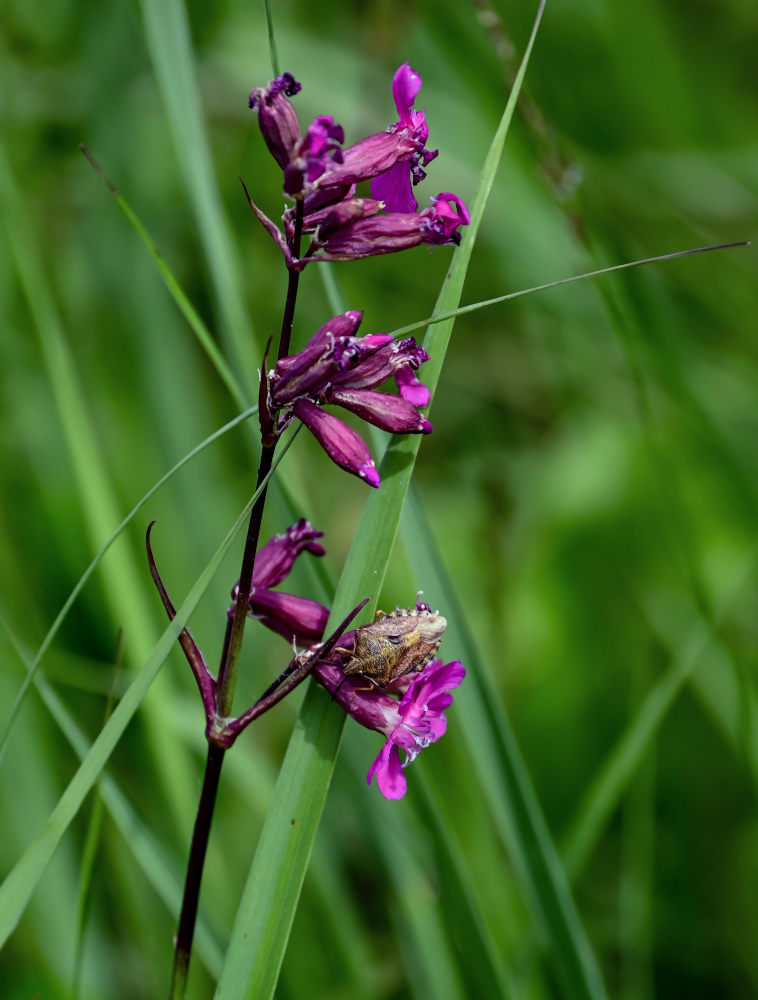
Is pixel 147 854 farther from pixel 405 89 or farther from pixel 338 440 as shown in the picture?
pixel 405 89

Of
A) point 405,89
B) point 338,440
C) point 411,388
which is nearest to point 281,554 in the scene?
point 338,440

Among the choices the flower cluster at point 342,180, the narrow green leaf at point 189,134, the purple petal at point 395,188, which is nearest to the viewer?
the flower cluster at point 342,180

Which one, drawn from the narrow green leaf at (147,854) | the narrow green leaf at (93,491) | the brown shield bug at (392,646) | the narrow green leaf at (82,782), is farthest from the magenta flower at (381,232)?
the narrow green leaf at (93,491)

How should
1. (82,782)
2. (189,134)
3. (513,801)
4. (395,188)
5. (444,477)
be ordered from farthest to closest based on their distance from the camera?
(444,477) → (189,134) → (513,801) → (395,188) → (82,782)

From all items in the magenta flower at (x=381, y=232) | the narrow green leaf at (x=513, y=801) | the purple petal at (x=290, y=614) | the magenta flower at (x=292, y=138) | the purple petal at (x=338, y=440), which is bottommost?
the narrow green leaf at (x=513, y=801)

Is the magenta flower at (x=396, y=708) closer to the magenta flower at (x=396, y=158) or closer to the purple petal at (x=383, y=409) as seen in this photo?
the purple petal at (x=383, y=409)

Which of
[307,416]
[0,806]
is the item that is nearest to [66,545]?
[0,806]
